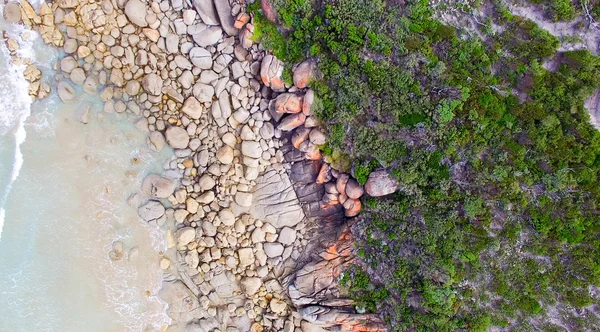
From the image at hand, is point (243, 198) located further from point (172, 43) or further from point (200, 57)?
point (172, 43)

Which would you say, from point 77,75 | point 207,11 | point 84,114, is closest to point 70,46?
point 77,75

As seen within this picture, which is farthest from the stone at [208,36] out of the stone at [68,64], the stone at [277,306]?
the stone at [277,306]

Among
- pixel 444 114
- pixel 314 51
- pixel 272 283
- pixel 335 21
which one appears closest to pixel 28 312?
pixel 272 283

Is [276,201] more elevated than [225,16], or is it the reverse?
[225,16]

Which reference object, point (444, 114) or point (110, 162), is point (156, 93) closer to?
point (110, 162)

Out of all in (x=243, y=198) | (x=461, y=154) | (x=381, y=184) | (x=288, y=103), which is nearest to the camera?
(x=461, y=154)

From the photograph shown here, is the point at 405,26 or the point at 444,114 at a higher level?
the point at 405,26

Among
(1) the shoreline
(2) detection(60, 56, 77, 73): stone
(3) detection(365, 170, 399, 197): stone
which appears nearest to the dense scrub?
(3) detection(365, 170, 399, 197): stone
